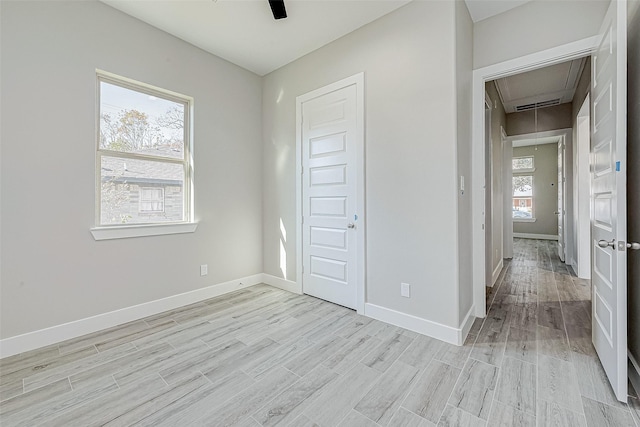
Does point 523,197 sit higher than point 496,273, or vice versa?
point 523,197

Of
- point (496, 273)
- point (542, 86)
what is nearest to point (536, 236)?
point (496, 273)

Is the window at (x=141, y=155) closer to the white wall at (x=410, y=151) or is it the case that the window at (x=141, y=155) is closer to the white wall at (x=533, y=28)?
the white wall at (x=410, y=151)

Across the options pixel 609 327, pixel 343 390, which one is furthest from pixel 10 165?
pixel 609 327

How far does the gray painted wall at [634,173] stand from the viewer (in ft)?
5.90

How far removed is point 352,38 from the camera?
2.98 meters

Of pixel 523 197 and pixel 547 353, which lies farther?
pixel 523 197

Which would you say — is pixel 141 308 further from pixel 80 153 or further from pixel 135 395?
pixel 80 153

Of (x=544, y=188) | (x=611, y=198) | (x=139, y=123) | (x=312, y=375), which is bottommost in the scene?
(x=312, y=375)

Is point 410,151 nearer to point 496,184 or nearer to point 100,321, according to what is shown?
point 496,184

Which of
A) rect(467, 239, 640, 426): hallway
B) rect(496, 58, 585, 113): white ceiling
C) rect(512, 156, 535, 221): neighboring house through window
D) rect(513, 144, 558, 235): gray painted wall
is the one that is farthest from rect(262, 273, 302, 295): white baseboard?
rect(513, 144, 558, 235): gray painted wall

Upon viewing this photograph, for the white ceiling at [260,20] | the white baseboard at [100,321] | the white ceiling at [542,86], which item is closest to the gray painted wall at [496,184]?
the white ceiling at [542,86]

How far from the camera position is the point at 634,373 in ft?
5.87

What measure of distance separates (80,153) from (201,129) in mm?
1213

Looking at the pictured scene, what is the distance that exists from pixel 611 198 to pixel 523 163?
891cm
